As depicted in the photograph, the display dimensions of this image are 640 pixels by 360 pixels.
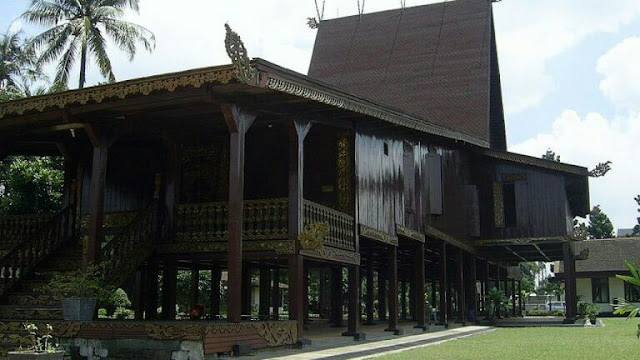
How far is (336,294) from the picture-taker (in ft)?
63.7

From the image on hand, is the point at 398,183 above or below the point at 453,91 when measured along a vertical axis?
below

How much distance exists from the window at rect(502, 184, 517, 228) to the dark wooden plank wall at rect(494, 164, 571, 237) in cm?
21

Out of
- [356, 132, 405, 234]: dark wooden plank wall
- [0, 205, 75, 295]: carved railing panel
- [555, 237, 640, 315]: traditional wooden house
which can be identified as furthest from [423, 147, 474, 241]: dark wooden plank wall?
[555, 237, 640, 315]: traditional wooden house

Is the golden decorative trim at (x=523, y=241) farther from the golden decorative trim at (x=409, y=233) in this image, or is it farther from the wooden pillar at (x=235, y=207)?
the wooden pillar at (x=235, y=207)

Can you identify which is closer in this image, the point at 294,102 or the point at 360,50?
the point at 294,102

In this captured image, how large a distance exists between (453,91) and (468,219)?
6.16m

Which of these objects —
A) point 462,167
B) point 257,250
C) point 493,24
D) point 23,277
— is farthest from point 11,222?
point 493,24

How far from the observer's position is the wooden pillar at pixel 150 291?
14.7 meters

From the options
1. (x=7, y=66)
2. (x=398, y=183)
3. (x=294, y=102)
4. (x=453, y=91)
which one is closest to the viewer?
(x=294, y=102)

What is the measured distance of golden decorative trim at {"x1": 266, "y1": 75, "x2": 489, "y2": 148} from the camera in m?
10.7

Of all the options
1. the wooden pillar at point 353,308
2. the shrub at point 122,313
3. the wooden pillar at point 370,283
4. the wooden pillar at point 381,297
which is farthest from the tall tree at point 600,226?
the wooden pillar at point 353,308

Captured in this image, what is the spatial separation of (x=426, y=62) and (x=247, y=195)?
14.6 metres

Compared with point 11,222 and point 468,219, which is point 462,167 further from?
point 11,222

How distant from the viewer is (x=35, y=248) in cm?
1423
